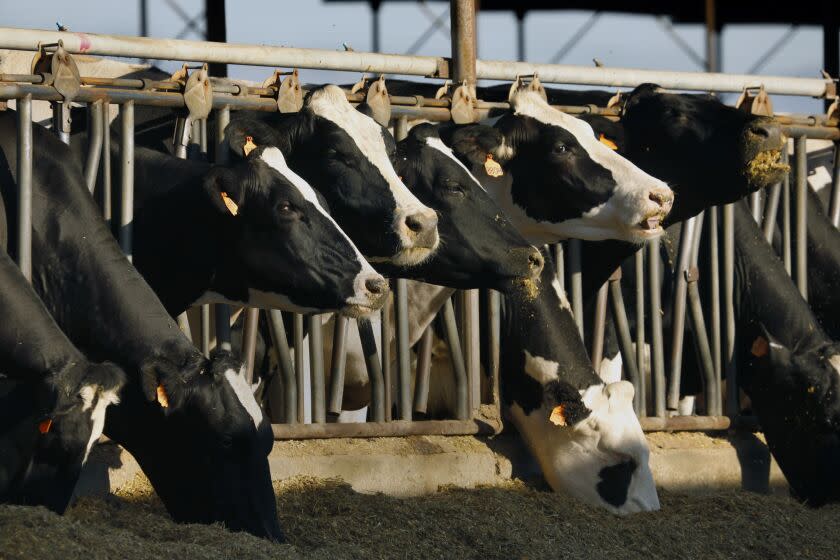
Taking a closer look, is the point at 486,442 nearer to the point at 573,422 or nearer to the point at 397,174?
the point at 573,422

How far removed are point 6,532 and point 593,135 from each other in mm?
3939

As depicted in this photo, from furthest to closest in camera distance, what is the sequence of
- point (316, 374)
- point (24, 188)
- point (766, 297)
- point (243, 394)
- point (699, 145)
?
point (766, 297) < point (699, 145) < point (316, 374) < point (24, 188) < point (243, 394)

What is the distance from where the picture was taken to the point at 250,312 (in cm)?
671

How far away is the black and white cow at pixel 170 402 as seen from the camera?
5.32 meters

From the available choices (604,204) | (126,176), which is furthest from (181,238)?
(604,204)

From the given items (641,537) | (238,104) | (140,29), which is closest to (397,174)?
(238,104)

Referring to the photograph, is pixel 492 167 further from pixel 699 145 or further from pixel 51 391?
pixel 51 391

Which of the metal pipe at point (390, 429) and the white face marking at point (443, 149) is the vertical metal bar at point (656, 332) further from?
the white face marking at point (443, 149)

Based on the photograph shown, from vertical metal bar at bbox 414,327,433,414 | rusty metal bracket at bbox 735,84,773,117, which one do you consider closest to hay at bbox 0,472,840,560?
vertical metal bar at bbox 414,327,433,414

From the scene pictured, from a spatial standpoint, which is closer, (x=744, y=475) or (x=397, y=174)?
(x=397, y=174)

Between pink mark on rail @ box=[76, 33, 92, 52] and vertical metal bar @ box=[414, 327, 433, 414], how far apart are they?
6.71ft

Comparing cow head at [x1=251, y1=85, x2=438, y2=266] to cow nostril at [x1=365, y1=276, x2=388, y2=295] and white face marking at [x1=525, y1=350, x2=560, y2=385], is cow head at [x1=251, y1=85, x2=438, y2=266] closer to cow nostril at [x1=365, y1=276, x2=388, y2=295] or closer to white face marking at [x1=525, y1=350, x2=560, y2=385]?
cow nostril at [x1=365, y1=276, x2=388, y2=295]

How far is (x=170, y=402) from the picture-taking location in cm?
531

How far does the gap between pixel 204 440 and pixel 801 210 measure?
13.8ft
